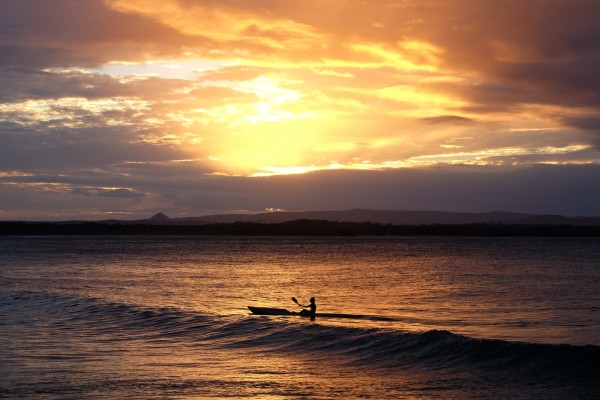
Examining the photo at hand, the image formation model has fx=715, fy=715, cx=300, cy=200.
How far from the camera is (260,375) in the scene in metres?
21.5

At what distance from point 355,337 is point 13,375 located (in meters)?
13.2

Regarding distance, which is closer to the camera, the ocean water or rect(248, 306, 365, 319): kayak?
the ocean water

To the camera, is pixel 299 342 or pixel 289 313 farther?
pixel 289 313

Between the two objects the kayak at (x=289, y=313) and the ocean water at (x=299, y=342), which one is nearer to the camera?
the ocean water at (x=299, y=342)

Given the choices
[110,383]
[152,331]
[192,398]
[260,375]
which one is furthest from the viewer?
[152,331]

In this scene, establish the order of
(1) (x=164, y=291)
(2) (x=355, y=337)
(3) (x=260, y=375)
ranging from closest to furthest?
(3) (x=260, y=375)
(2) (x=355, y=337)
(1) (x=164, y=291)

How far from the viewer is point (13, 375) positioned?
20.6 meters

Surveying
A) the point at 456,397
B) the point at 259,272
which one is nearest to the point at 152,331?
the point at 456,397

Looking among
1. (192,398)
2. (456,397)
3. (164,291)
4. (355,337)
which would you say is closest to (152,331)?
(355,337)

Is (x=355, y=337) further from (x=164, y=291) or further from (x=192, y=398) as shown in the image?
(x=164, y=291)

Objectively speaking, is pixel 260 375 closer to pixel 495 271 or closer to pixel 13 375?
pixel 13 375

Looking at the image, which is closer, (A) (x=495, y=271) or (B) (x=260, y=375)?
(B) (x=260, y=375)

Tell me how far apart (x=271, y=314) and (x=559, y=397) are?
19.1 meters

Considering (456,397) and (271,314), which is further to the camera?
(271,314)
